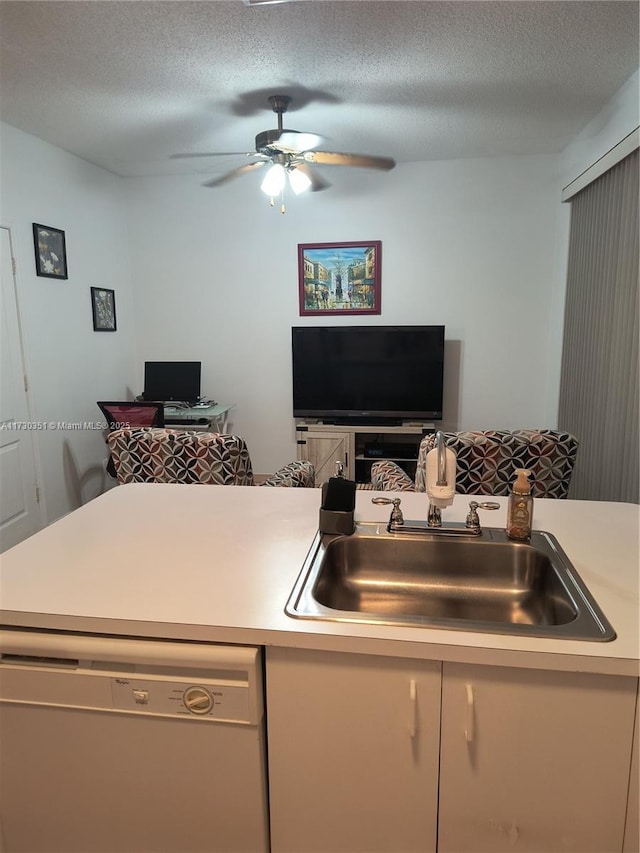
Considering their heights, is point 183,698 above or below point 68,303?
below

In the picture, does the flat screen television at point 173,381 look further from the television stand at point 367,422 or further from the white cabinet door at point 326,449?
the television stand at point 367,422

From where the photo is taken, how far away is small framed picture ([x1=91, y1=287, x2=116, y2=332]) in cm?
422

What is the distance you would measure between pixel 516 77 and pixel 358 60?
0.86 meters

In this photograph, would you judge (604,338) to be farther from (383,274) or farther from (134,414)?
(134,414)

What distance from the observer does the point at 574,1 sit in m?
2.10

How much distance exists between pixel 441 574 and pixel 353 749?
20.2 inches

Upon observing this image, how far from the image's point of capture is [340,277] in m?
4.48

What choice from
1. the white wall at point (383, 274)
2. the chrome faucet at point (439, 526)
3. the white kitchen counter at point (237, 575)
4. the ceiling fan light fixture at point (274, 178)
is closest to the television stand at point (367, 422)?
the white wall at point (383, 274)

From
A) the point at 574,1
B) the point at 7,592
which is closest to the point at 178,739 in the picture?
the point at 7,592

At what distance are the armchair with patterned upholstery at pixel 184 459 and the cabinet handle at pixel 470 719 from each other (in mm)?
1563

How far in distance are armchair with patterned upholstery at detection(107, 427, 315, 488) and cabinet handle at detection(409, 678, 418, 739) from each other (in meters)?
1.52

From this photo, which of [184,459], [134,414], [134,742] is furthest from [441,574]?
[134,414]

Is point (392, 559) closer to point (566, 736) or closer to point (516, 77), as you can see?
point (566, 736)

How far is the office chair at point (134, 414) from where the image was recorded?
144 inches
